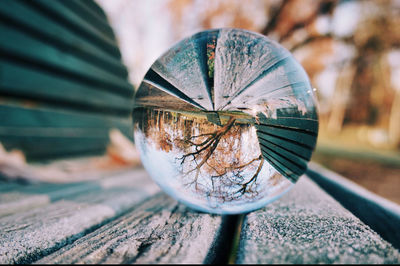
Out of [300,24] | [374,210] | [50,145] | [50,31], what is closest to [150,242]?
[374,210]

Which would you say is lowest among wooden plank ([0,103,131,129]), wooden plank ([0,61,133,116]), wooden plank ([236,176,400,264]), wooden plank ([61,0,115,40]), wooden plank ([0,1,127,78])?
wooden plank ([236,176,400,264])

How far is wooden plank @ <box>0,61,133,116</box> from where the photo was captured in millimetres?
1939

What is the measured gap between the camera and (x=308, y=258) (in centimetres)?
41

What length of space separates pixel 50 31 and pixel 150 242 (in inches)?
112

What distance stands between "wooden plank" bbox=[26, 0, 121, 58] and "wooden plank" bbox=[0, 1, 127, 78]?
6 cm

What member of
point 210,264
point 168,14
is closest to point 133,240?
point 210,264

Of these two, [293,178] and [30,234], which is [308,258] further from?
[30,234]

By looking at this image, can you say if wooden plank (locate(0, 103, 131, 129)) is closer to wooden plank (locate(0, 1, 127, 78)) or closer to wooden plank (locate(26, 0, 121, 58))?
wooden plank (locate(0, 1, 127, 78))

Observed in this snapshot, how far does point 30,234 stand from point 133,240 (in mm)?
327

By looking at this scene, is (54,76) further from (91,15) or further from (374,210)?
(374,210)

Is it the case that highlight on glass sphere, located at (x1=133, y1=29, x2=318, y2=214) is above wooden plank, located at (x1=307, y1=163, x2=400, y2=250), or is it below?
above

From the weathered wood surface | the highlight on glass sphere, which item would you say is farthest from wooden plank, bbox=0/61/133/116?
the highlight on glass sphere

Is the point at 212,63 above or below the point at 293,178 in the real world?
above

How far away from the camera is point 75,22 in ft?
8.86
